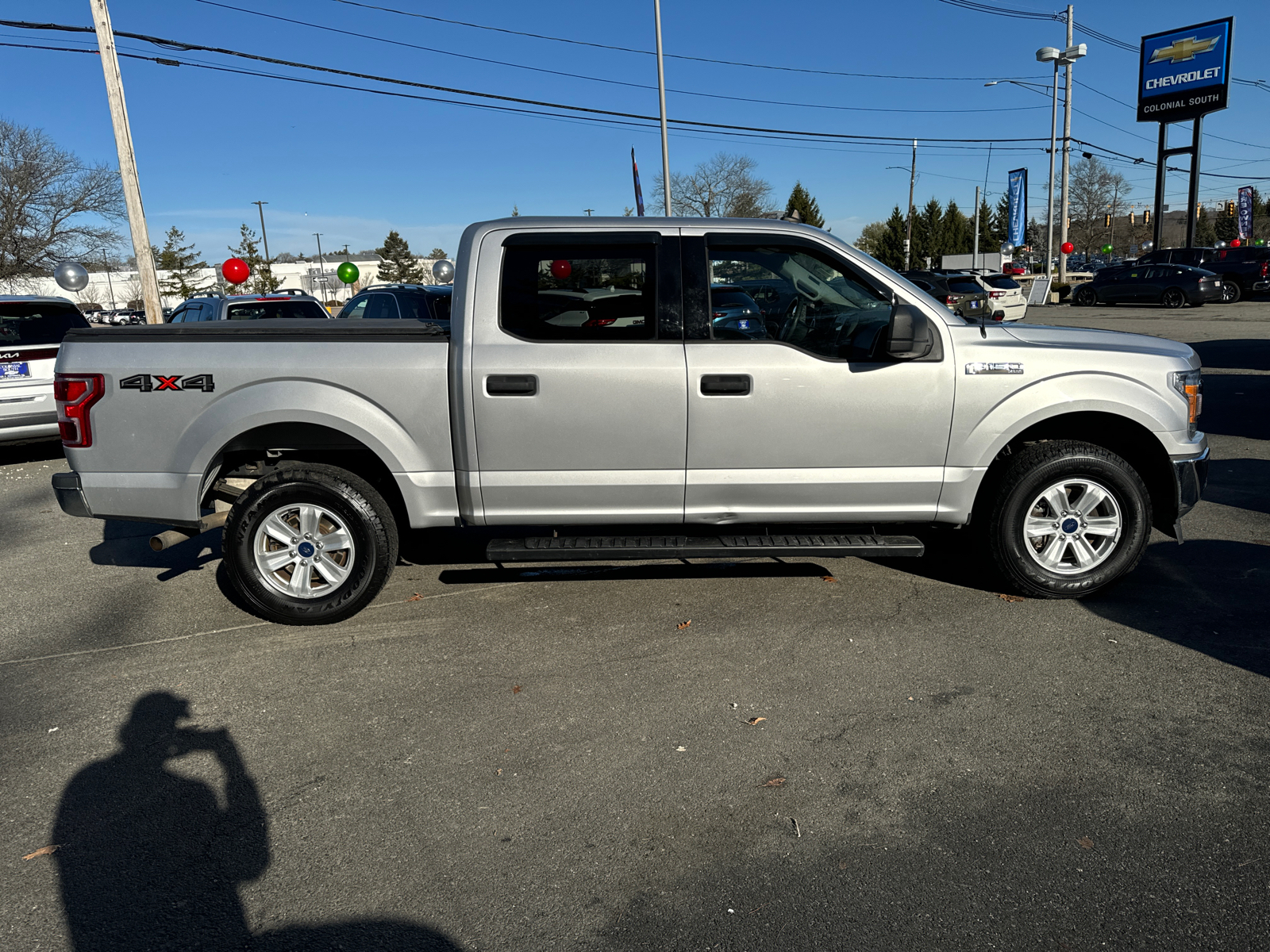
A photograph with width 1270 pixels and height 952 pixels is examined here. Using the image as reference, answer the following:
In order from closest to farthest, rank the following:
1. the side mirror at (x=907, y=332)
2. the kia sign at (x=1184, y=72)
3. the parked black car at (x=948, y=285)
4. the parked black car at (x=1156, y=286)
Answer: the side mirror at (x=907, y=332) < the parked black car at (x=948, y=285) < the parked black car at (x=1156, y=286) < the kia sign at (x=1184, y=72)

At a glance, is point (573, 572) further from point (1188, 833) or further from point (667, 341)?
point (1188, 833)

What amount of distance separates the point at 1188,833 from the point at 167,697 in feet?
13.6

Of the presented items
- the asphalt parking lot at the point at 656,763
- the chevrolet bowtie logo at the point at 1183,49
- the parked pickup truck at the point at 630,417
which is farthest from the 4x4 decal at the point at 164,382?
the chevrolet bowtie logo at the point at 1183,49

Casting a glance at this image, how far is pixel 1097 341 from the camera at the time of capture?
4.91 metres

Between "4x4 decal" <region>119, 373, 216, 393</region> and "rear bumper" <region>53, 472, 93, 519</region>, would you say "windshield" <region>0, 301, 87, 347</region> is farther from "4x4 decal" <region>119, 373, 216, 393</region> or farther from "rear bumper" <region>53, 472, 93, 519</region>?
"4x4 decal" <region>119, 373, 216, 393</region>

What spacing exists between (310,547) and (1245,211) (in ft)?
228

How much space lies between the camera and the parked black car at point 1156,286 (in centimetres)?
2922

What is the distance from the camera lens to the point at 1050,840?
2.95 metres

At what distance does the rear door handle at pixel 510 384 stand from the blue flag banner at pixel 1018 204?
52.8 metres

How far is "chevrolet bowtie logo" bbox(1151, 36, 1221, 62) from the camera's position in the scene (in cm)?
4075

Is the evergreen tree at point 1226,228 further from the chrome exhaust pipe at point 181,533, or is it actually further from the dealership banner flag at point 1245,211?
the chrome exhaust pipe at point 181,533

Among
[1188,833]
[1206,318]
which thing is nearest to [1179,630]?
[1188,833]

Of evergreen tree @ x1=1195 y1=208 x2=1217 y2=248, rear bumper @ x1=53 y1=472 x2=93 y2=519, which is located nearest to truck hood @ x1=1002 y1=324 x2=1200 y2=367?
rear bumper @ x1=53 y1=472 x2=93 y2=519

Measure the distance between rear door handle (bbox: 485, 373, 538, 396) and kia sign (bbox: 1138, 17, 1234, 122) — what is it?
47.4 metres
